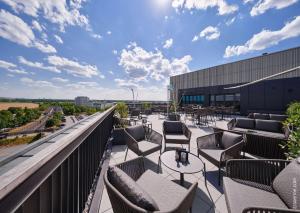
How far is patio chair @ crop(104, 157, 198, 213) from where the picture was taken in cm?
109

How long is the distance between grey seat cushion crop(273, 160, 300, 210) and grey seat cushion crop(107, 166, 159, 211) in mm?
1417

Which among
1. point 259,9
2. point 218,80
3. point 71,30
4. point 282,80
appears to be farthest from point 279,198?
point 218,80

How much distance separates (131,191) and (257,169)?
72.1 inches

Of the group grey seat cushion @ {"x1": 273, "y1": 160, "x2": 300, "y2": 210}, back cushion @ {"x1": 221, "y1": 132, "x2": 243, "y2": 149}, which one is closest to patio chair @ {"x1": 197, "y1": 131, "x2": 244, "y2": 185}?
back cushion @ {"x1": 221, "y1": 132, "x2": 243, "y2": 149}

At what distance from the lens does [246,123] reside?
201 inches

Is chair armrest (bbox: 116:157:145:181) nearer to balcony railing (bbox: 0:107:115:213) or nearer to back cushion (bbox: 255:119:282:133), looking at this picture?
balcony railing (bbox: 0:107:115:213)

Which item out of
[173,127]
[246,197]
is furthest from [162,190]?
[173,127]

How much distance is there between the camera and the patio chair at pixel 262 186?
4.63ft

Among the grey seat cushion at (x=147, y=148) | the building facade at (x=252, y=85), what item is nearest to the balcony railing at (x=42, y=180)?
the grey seat cushion at (x=147, y=148)

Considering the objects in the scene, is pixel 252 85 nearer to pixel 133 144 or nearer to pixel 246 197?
pixel 133 144

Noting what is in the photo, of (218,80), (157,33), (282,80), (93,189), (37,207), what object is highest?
(157,33)

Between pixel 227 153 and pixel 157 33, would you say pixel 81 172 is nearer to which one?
pixel 227 153

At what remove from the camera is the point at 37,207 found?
81 centimetres

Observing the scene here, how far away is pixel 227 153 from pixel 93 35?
892 centimetres
